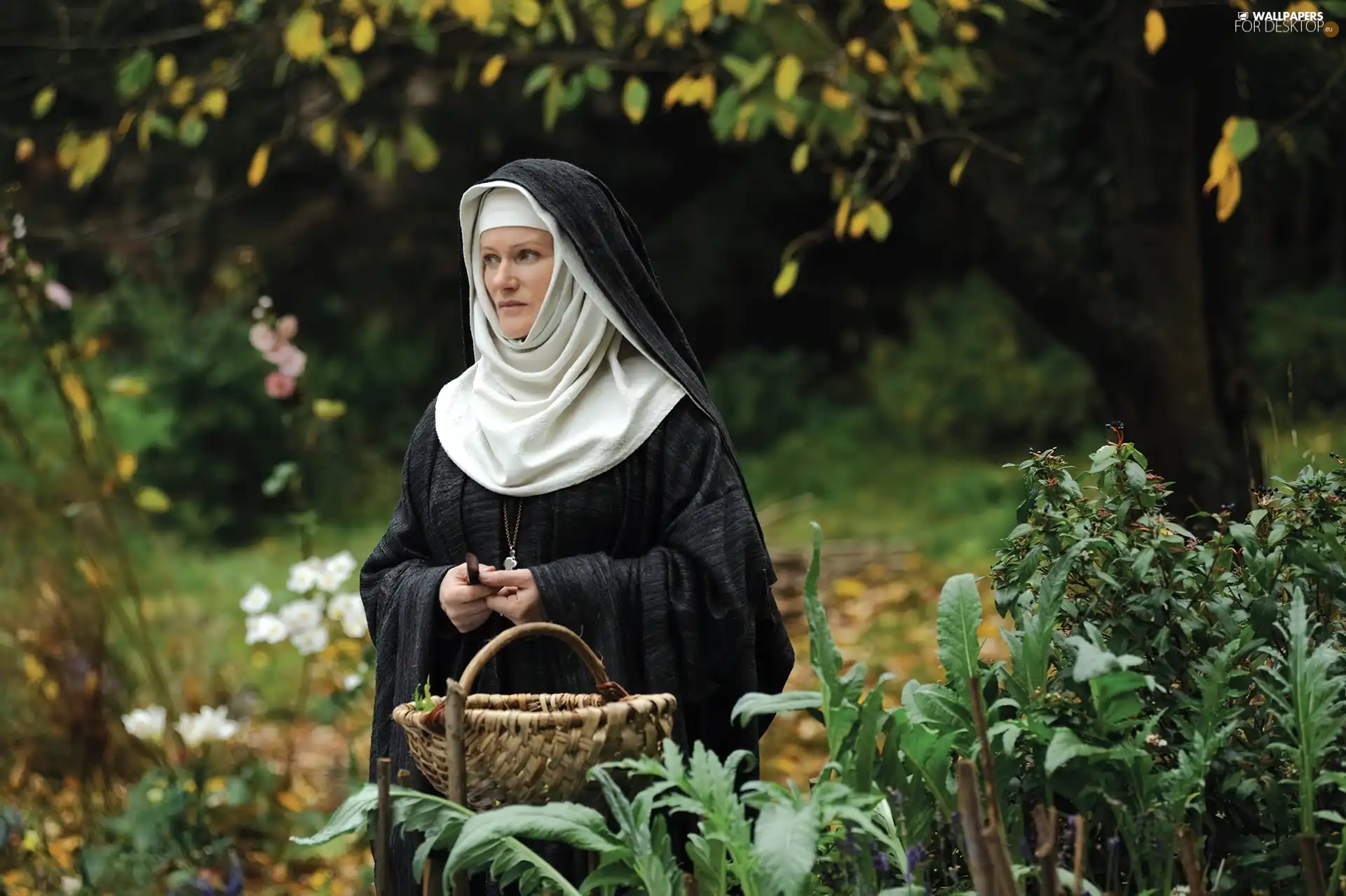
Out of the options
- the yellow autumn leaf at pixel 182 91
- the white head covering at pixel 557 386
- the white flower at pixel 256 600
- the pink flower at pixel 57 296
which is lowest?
the white flower at pixel 256 600

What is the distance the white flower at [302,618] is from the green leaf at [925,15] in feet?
7.51

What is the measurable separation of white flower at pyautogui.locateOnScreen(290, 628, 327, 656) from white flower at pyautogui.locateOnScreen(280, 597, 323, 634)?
0.03 ft

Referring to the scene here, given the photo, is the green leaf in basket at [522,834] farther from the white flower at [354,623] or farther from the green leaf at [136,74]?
the green leaf at [136,74]

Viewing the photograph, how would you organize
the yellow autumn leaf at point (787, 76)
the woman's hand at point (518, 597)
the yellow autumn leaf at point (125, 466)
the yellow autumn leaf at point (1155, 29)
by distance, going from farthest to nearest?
1. the yellow autumn leaf at point (125, 466)
2. the yellow autumn leaf at point (787, 76)
3. the yellow autumn leaf at point (1155, 29)
4. the woman's hand at point (518, 597)

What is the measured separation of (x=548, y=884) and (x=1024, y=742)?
2.27 feet

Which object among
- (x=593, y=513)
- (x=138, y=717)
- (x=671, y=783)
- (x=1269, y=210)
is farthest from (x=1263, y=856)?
(x=1269, y=210)

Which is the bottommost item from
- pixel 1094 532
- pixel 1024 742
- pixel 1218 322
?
pixel 1024 742

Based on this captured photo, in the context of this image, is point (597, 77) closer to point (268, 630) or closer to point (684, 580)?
Answer: point (268, 630)

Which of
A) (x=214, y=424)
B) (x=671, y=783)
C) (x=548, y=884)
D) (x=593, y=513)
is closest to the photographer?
(x=671, y=783)

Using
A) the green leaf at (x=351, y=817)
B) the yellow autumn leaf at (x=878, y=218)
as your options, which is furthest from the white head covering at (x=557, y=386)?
the yellow autumn leaf at (x=878, y=218)

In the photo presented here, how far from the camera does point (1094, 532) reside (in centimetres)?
241

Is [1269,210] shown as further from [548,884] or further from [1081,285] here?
[548,884]

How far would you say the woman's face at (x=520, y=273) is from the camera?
2.75 metres

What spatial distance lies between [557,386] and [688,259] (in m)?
9.26
